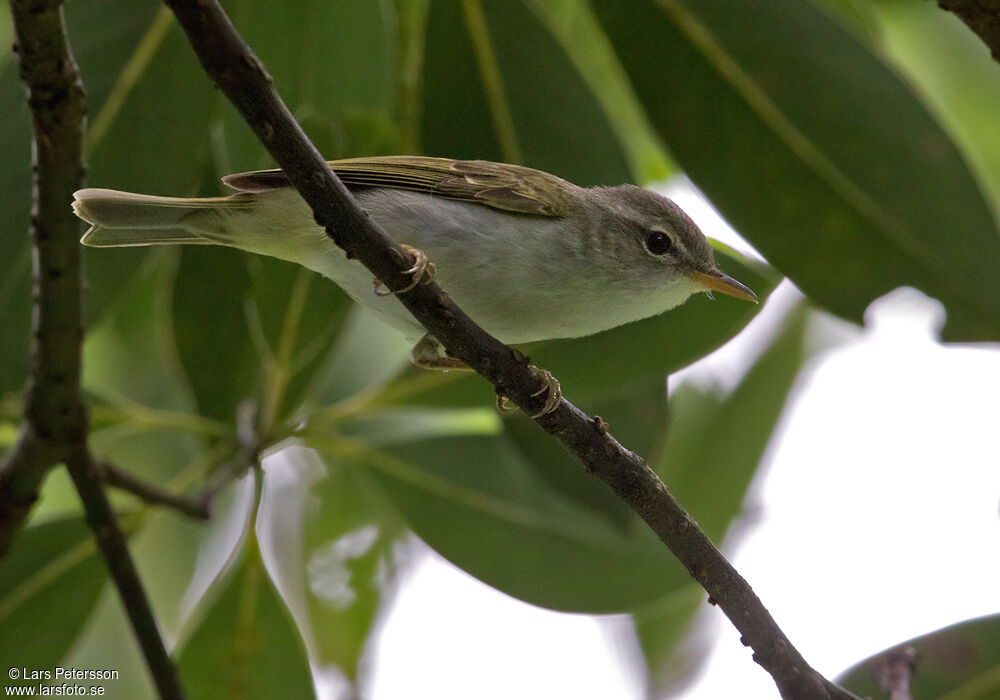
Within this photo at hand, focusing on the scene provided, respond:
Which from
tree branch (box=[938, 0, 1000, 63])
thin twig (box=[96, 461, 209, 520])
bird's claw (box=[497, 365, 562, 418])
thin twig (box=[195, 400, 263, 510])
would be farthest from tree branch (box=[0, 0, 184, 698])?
tree branch (box=[938, 0, 1000, 63])

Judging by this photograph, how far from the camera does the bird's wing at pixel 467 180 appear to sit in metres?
2.78

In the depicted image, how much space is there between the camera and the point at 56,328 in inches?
96.6

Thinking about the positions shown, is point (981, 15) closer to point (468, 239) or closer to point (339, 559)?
point (468, 239)

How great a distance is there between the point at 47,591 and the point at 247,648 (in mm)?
647

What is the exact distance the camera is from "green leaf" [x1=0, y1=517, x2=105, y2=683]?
126 inches

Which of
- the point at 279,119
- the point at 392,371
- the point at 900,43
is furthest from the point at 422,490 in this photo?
the point at 900,43

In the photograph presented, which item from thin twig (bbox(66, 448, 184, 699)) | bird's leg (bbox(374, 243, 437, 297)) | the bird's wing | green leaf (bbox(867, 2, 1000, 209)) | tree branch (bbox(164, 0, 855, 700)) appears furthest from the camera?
green leaf (bbox(867, 2, 1000, 209))

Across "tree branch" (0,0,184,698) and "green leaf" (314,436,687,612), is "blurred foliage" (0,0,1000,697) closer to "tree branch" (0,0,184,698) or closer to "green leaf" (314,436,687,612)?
"green leaf" (314,436,687,612)

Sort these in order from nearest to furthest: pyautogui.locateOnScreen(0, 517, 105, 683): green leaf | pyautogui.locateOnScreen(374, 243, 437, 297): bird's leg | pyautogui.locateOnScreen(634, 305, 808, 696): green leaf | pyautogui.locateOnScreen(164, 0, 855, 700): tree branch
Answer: pyautogui.locateOnScreen(164, 0, 855, 700): tree branch → pyautogui.locateOnScreen(374, 243, 437, 297): bird's leg → pyautogui.locateOnScreen(0, 517, 105, 683): green leaf → pyautogui.locateOnScreen(634, 305, 808, 696): green leaf

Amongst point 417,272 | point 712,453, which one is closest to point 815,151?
point 712,453

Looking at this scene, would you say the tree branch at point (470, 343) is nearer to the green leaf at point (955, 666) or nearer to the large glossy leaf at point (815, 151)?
the green leaf at point (955, 666)

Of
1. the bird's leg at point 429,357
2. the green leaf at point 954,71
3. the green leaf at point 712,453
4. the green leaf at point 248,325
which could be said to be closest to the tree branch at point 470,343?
the bird's leg at point 429,357

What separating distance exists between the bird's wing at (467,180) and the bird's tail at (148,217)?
0.34m

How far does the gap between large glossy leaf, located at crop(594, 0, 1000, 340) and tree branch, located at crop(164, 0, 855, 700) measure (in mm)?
1262
